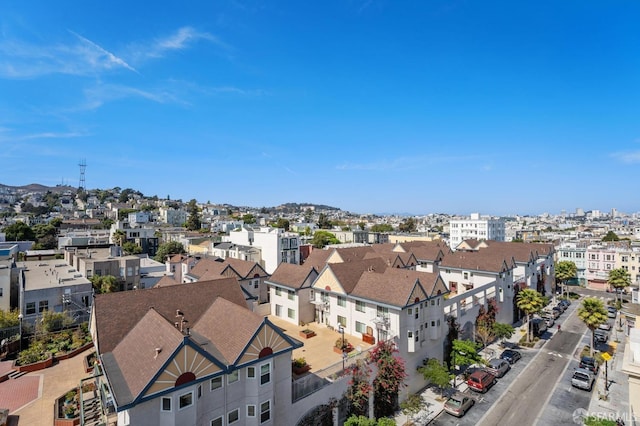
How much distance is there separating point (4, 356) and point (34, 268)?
2486 centimetres

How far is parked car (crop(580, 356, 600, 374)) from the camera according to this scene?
36.2 meters

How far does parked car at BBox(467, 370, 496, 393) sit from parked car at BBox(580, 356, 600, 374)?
11485mm

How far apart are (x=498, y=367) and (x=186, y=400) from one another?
3311cm

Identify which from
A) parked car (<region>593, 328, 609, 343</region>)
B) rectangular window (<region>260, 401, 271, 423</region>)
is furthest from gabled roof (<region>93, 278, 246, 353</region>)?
parked car (<region>593, 328, 609, 343</region>)

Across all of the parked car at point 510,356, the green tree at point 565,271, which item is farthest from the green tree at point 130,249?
the green tree at point 565,271

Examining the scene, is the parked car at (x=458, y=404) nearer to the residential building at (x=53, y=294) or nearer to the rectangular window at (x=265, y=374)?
the rectangular window at (x=265, y=374)

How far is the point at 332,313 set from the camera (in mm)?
38156

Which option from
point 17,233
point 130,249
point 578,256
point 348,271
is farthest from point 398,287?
point 17,233

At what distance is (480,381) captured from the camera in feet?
107

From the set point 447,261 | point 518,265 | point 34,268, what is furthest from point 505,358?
point 34,268

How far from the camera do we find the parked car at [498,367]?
3551 centimetres

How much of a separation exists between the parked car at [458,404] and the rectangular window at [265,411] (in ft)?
55.9

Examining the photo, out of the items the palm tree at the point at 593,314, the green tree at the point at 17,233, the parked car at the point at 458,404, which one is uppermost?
the green tree at the point at 17,233

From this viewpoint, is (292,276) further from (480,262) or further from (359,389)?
(480,262)
